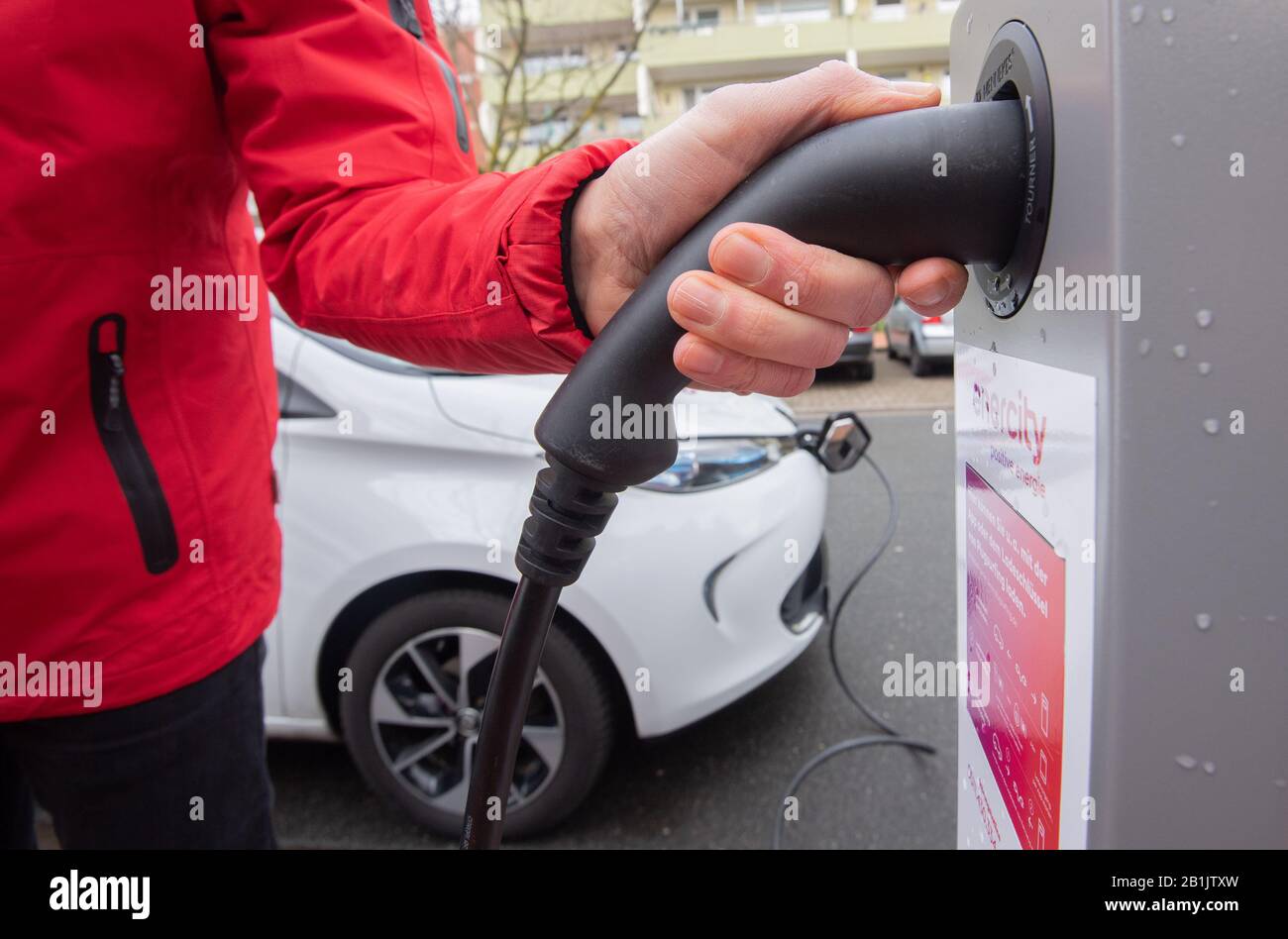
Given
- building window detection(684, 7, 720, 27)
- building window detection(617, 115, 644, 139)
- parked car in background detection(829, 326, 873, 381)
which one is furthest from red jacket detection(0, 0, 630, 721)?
building window detection(684, 7, 720, 27)

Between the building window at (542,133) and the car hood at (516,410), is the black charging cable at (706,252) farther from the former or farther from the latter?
the building window at (542,133)

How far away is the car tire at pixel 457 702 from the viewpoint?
7.47 feet

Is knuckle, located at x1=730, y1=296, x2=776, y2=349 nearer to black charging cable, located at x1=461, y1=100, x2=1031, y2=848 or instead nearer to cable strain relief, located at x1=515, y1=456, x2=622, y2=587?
black charging cable, located at x1=461, y1=100, x2=1031, y2=848

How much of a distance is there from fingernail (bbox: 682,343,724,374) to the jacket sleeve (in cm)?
21

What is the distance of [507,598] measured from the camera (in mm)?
2318

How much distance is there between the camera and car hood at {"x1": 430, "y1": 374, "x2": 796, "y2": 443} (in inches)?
92.4

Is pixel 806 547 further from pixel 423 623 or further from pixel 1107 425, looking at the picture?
pixel 1107 425

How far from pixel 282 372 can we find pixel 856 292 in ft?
7.06

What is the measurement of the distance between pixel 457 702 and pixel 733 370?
1917 mm

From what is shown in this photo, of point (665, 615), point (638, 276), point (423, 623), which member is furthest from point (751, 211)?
point (423, 623)

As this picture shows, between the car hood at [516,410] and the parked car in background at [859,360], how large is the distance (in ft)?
25.9

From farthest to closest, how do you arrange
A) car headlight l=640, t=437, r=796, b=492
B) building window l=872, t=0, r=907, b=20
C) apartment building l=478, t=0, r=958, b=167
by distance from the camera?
building window l=872, t=0, r=907, b=20
apartment building l=478, t=0, r=958, b=167
car headlight l=640, t=437, r=796, b=492

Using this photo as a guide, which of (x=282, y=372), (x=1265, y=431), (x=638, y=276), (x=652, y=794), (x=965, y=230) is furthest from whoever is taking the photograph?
(x=652, y=794)

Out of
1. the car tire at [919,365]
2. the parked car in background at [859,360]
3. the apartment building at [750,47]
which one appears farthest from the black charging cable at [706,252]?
the apartment building at [750,47]
